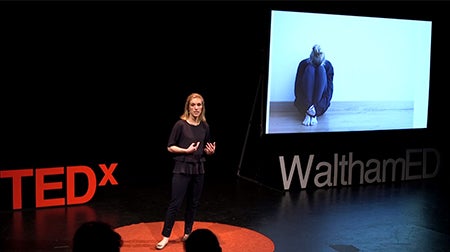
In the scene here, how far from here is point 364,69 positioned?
9.26m

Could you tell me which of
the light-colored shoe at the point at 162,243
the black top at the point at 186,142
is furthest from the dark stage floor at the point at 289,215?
the black top at the point at 186,142

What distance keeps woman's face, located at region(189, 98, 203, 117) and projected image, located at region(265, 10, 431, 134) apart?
2.95 meters

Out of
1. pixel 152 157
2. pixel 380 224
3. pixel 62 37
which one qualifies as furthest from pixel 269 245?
pixel 62 37

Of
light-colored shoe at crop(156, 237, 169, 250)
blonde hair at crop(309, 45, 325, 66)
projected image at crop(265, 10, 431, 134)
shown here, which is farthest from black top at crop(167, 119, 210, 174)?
blonde hair at crop(309, 45, 325, 66)

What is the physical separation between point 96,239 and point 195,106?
3.11 meters

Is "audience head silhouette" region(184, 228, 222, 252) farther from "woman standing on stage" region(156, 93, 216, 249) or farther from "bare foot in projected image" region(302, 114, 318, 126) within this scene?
"bare foot in projected image" region(302, 114, 318, 126)

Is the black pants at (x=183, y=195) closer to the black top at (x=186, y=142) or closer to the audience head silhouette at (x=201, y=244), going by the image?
the black top at (x=186, y=142)

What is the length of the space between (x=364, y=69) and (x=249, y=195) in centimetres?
264

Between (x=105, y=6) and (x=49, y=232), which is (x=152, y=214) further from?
(x=105, y=6)

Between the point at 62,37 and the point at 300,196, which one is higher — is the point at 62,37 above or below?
above

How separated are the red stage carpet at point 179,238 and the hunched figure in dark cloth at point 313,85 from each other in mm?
2690

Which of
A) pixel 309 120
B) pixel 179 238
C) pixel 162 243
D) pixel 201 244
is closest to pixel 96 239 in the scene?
pixel 201 244

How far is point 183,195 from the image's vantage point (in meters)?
5.71

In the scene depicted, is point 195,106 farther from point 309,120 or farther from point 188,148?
point 309,120
